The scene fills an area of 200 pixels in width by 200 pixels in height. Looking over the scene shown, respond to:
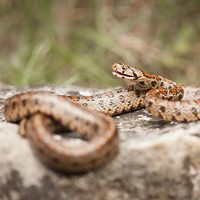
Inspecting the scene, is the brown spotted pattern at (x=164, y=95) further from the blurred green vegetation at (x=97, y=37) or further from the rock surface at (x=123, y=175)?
the blurred green vegetation at (x=97, y=37)

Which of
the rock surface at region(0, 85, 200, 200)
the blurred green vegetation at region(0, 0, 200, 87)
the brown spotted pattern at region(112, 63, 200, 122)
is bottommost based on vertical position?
the rock surface at region(0, 85, 200, 200)

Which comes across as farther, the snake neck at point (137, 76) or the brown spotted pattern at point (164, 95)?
the snake neck at point (137, 76)

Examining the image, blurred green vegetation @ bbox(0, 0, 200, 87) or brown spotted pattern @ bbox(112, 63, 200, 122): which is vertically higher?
blurred green vegetation @ bbox(0, 0, 200, 87)

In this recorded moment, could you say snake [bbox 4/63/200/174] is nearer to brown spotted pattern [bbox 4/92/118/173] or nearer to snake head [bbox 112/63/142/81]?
brown spotted pattern [bbox 4/92/118/173]

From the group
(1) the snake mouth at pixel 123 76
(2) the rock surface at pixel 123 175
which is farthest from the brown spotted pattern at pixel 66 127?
(1) the snake mouth at pixel 123 76

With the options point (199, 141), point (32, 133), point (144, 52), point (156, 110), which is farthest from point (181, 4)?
point (32, 133)

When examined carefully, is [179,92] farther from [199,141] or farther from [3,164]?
[3,164]

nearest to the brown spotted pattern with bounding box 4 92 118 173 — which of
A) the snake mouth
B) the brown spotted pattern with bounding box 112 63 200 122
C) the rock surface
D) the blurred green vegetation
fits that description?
the rock surface

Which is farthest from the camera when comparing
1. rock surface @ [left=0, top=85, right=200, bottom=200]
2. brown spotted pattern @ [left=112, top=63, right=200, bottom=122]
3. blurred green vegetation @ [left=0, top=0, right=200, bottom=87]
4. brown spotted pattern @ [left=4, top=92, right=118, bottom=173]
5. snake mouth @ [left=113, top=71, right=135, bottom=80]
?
blurred green vegetation @ [left=0, top=0, right=200, bottom=87]
